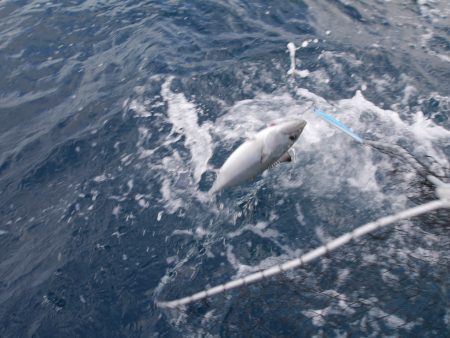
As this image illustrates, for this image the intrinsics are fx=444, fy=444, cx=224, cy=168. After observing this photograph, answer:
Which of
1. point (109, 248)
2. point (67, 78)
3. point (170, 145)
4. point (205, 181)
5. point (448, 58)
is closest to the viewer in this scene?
point (109, 248)

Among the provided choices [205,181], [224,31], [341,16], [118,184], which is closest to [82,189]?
[118,184]

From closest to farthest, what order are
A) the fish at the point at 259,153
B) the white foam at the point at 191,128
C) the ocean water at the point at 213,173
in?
the fish at the point at 259,153 → the ocean water at the point at 213,173 → the white foam at the point at 191,128

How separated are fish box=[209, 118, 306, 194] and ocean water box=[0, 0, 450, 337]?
4.73 feet

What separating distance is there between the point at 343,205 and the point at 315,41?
13.9ft

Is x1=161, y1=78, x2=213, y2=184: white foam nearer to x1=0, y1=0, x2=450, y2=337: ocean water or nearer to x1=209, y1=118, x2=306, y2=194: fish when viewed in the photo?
x1=0, y1=0, x2=450, y2=337: ocean water

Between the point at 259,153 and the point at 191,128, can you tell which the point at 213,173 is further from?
the point at 259,153

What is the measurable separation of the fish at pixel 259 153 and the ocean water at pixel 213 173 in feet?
4.73

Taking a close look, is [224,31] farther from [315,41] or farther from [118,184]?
[118,184]

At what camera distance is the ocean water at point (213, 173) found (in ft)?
16.0

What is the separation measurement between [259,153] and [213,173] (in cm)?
247

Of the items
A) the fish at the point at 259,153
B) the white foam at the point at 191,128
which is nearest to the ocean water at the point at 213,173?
the white foam at the point at 191,128

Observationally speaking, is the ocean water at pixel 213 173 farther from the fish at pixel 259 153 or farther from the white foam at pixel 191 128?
the fish at pixel 259 153

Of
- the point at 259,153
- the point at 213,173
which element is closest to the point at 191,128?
the point at 213,173

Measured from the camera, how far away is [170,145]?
693cm
